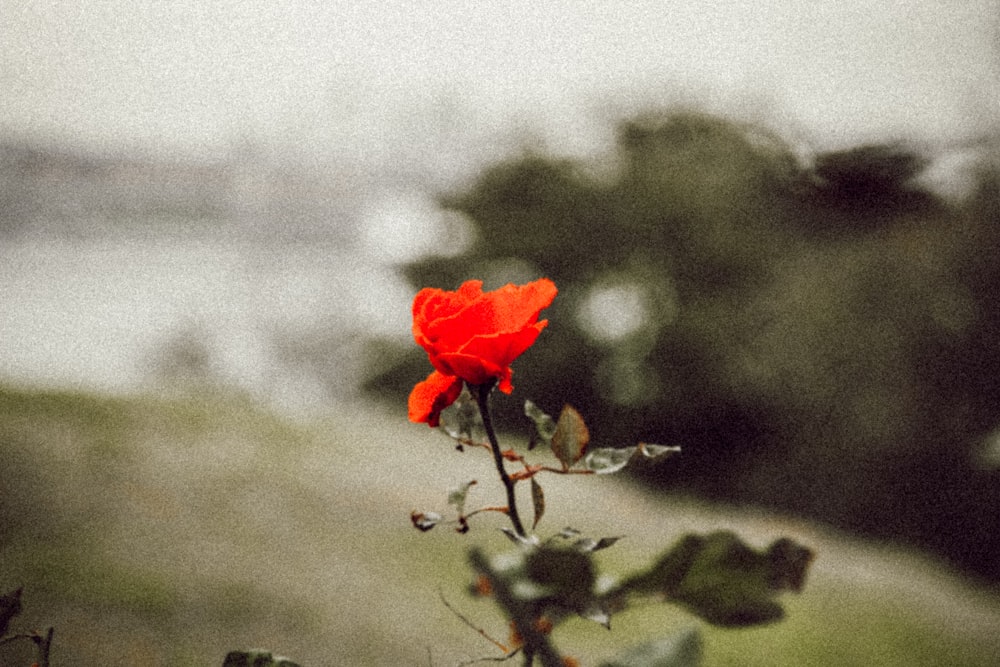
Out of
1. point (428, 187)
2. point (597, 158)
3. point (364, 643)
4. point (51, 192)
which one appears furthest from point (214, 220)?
point (597, 158)

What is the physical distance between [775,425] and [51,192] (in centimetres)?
98

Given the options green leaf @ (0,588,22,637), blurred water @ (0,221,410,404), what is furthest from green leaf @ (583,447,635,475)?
blurred water @ (0,221,410,404)

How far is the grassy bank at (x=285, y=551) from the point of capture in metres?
0.48

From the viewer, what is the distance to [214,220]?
76 centimetres

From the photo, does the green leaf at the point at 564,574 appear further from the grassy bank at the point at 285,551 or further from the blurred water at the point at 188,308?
the blurred water at the point at 188,308

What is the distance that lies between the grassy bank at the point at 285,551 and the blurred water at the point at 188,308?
0.12ft

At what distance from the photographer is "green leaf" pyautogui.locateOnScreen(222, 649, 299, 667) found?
12.1 inches

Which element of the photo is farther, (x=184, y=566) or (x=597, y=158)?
(x=597, y=158)

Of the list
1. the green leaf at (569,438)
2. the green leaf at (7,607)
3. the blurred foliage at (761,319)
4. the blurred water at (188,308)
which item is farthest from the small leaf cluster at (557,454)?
the blurred foliage at (761,319)

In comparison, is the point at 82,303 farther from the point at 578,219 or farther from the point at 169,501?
the point at 578,219

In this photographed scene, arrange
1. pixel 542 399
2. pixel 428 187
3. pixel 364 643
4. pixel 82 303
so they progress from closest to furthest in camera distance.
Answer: pixel 364 643 → pixel 82 303 → pixel 428 187 → pixel 542 399

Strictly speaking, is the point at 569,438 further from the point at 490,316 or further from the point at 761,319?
the point at 761,319

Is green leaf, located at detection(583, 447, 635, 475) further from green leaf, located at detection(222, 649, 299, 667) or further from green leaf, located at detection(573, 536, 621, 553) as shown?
green leaf, located at detection(222, 649, 299, 667)

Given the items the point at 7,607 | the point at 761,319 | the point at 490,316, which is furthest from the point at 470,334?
the point at 761,319
